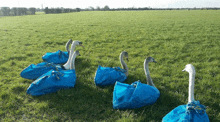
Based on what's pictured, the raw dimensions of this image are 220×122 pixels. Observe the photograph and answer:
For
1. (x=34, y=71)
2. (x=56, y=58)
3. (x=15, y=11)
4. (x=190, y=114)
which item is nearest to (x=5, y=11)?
(x=15, y=11)

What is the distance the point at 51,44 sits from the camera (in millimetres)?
11531

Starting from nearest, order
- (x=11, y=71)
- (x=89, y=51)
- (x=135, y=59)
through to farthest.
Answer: (x=11, y=71)
(x=135, y=59)
(x=89, y=51)

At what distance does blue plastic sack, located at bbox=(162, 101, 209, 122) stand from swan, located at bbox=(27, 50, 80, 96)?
2.93 metres

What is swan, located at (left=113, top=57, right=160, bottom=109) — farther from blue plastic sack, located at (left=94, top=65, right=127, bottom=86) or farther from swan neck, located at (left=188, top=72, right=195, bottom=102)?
blue plastic sack, located at (left=94, top=65, right=127, bottom=86)

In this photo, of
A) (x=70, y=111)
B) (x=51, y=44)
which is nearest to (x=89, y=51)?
(x=51, y=44)

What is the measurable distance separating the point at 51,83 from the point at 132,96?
7.63ft

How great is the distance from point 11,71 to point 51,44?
5.08 m

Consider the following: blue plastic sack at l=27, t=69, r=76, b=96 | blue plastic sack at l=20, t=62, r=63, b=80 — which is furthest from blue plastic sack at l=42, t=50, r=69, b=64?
blue plastic sack at l=27, t=69, r=76, b=96

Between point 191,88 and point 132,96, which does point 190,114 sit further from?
point 132,96

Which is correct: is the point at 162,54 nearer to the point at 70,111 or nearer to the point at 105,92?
the point at 105,92

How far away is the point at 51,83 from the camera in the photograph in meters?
4.69

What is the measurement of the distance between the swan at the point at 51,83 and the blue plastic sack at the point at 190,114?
115 inches

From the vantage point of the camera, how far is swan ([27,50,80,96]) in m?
4.66

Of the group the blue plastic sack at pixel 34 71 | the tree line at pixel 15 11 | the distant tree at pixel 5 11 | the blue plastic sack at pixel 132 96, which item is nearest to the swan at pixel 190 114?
the blue plastic sack at pixel 132 96
